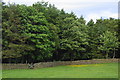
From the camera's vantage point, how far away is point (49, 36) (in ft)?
144

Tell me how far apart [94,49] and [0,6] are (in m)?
29.4

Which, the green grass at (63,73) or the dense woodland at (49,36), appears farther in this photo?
the dense woodland at (49,36)

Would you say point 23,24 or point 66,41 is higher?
point 23,24

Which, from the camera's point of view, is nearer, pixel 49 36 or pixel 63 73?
pixel 63 73

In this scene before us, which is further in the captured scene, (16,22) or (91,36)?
(91,36)

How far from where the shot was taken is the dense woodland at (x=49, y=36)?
38344 mm

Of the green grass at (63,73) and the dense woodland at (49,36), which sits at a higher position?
the dense woodland at (49,36)

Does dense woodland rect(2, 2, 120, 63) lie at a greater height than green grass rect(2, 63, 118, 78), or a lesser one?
greater

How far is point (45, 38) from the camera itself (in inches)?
1654

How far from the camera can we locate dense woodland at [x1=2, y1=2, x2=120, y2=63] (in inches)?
1510

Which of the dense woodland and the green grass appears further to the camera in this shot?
the dense woodland

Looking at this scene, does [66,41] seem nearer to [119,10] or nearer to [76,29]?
[76,29]

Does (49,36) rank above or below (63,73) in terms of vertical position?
above

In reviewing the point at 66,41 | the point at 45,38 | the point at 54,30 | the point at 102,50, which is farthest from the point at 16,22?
the point at 102,50
